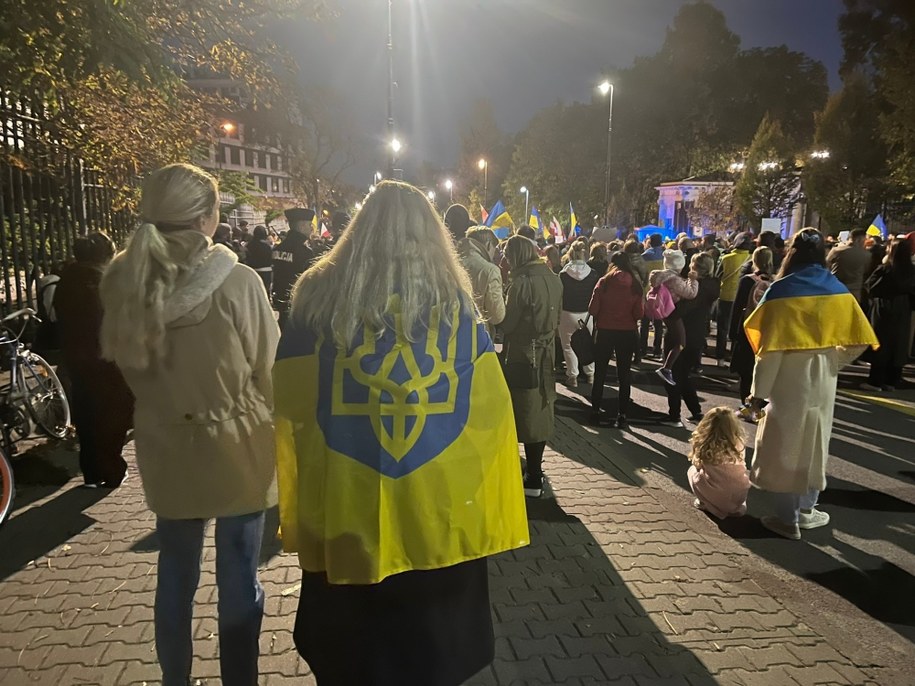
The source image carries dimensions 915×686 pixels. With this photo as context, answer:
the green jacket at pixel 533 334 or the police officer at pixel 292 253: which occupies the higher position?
the police officer at pixel 292 253

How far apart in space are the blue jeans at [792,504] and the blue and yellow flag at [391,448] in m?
3.60

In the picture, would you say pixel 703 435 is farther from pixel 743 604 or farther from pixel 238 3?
pixel 238 3

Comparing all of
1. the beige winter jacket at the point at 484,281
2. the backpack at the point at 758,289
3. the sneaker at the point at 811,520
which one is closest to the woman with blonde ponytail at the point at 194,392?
the beige winter jacket at the point at 484,281

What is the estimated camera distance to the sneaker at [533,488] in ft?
17.8

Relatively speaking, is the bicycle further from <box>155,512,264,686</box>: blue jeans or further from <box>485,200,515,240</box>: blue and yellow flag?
<box>485,200,515,240</box>: blue and yellow flag

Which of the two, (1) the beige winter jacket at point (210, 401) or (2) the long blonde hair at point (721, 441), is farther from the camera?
(2) the long blonde hair at point (721, 441)

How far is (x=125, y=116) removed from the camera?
30.5 ft

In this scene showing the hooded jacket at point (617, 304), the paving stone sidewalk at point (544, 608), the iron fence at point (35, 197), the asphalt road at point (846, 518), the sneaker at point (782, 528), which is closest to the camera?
the paving stone sidewalk at point (544, 608)

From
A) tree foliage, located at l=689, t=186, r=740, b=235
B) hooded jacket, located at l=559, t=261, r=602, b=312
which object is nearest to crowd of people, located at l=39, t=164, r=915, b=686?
hooded jacket, located at l=559, t=261, r=602, b=312

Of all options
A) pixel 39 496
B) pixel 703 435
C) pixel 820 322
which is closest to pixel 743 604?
pixel 703 435

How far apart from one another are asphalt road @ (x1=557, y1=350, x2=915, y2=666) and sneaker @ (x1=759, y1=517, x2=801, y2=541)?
0.06 m

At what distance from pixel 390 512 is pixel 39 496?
14.8 ft

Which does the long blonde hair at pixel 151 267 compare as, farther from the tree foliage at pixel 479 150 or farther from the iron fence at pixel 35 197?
the tree foliage at pixel 479 150

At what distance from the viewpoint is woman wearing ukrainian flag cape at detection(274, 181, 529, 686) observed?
203 centimetres
